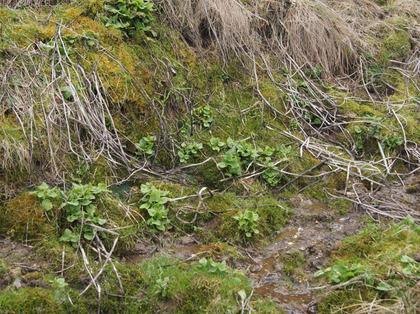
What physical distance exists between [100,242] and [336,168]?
2.84m

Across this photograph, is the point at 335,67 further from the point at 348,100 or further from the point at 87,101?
the point at 87,101

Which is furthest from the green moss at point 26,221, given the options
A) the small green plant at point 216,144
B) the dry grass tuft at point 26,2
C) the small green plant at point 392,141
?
the small green plant at point 392,141

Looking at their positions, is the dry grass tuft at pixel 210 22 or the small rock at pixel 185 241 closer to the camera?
the small rock at pixel 185 241

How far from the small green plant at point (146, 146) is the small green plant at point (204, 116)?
73 centimetres

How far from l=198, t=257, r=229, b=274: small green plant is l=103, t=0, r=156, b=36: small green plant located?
313 centimetres

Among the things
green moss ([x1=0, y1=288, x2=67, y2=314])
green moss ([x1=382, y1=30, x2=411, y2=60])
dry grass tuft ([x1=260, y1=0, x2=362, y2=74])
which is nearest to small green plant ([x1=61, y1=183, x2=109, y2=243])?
green moss ([x1=0, y1=288, x2=67, y2=314])

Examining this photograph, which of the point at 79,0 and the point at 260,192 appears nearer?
the point at 260,192

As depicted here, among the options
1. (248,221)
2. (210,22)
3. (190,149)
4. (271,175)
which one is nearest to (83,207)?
(248,221)

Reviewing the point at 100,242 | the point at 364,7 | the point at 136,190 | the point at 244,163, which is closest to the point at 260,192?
the point at 244,163

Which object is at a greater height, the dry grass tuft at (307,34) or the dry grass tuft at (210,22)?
the dry grass tuft at (210,22)

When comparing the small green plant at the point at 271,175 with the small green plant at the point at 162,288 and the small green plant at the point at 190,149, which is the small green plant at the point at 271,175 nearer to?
the small green plant at the point at 190,149

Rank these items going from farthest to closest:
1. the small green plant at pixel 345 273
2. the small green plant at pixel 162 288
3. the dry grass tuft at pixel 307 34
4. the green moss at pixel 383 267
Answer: the dry grass tuft at pixel 307 34, the small green plant at pixel 162 288, the small green plant at pixel 345 273, the green moss at pixel 383 267

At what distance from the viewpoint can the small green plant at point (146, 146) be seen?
16.6 ft

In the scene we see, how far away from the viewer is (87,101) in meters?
4.76
